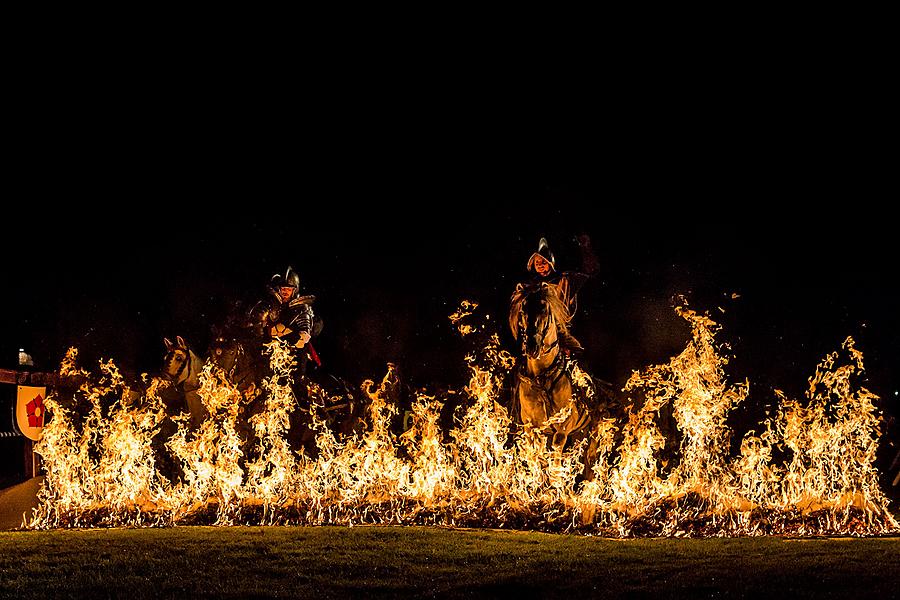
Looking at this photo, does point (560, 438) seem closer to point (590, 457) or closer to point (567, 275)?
point (590, 457)

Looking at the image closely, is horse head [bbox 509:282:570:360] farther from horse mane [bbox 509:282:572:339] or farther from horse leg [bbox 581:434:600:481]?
horse leg [bbox 581:434:600:481]

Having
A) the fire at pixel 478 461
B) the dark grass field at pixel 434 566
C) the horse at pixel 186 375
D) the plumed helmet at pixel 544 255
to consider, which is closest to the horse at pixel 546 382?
the fire at pixel 478 461

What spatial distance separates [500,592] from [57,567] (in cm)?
450

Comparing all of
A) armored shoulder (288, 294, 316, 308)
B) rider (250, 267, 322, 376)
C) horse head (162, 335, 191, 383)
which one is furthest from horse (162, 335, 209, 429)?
armored shoulder (288, 294, 316, 308)

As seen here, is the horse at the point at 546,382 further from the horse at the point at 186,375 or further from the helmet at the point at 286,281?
the horse at the point at 186,375

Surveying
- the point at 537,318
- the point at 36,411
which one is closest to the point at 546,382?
the point at 537,318

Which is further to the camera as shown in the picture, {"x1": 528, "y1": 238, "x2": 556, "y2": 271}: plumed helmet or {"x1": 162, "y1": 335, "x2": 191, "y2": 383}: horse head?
{"x1": 162, "y1": 335, "x2": 191, "y2": 383}: horse head

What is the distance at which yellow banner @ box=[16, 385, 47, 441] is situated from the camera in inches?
714

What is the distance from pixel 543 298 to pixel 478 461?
233 centimetres

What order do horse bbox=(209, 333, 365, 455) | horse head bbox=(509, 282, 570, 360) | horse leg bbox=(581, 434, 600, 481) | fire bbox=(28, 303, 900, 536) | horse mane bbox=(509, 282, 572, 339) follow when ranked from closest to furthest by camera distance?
fire bbox=(28, 303, 900, 536) < horse leg bbox=(581, 434, 600, 481) < horse head bbox=(509, 282, 570, 360) < horse mane bbox=(509, 282, 572, 339) < horse bbox=(209, 333, 365, 455)

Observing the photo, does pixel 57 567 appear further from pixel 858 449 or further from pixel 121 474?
pixel 858 449

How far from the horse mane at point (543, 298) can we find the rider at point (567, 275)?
3.2 inches

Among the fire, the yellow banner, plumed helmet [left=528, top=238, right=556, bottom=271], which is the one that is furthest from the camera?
the yellow banner

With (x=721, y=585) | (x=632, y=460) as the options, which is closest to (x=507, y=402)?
(x=632, y=460)
